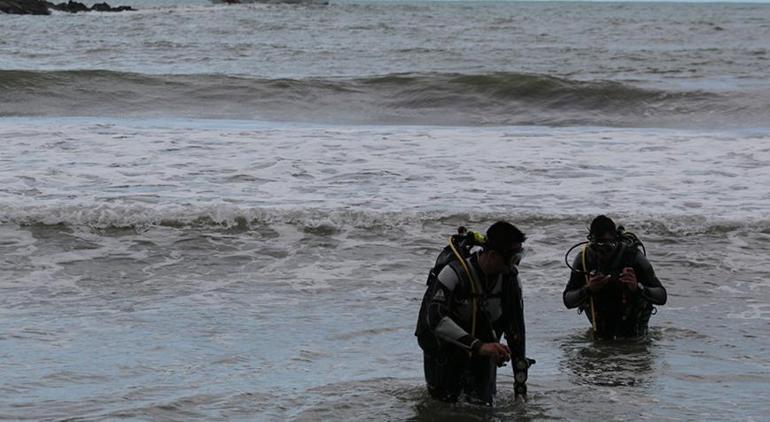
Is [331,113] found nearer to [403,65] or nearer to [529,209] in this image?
[403,65]

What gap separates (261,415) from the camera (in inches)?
259

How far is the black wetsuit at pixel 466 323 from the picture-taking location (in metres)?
6.02

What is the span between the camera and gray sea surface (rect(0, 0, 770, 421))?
23.4 ft

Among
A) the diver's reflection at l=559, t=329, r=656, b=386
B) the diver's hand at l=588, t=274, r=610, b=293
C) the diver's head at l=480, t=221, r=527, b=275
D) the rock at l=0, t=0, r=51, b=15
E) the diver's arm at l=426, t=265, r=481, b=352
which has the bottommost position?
the diver's reflection at l=559, t=329, r=656, b=386

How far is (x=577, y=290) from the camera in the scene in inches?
312

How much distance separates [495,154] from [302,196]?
13.9ft

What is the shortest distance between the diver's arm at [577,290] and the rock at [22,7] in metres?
71.0

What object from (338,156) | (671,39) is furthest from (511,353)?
(671,39)

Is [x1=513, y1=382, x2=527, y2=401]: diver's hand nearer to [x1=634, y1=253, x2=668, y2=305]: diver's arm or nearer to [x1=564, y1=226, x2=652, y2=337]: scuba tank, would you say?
[x1=564, y1=226, x2=652, y2=337]: scuba tank

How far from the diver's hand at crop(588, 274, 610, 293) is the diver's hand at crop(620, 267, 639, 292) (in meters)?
0.11

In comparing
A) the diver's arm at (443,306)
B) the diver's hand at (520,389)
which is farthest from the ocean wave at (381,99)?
the diver's arm at (443,306)

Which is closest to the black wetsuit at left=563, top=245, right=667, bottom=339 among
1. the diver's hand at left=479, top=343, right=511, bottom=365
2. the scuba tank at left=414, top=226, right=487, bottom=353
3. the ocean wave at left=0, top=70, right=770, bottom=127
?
the scuba tank at left=414, top=226, right=487, bottom=353

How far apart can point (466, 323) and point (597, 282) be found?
1890mm

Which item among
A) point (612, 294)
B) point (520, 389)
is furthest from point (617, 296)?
point (520, 389)
